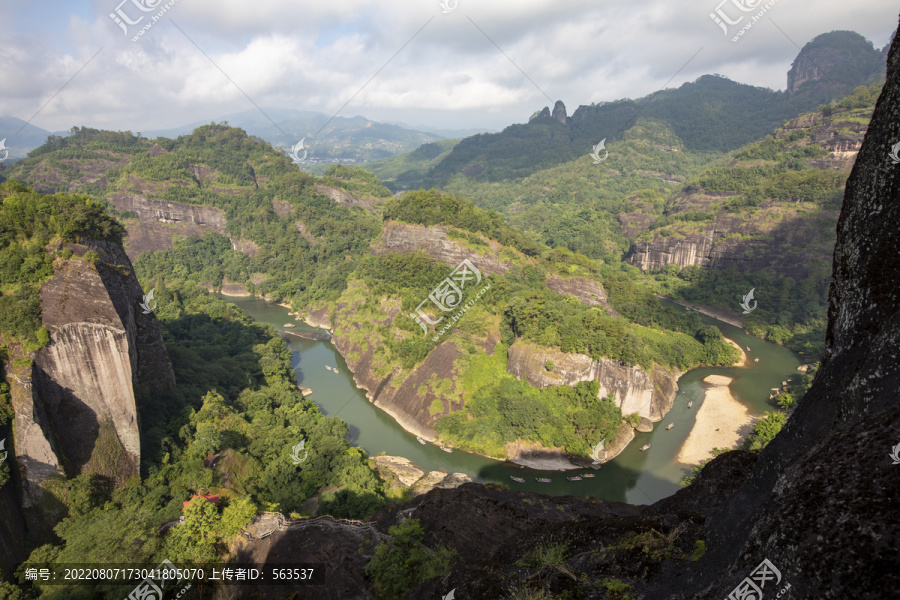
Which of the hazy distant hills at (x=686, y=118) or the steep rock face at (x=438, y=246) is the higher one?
the hazy distant hills at (x=686, y=118)

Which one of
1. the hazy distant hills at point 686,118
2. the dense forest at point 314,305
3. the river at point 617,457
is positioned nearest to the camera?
the dense forest at point 314,305

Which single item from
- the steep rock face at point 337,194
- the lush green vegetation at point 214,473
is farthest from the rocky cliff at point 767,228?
the lush green vegetation at point 214,473

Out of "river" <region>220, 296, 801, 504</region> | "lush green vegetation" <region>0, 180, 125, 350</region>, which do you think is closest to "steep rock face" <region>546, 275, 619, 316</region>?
"river" <region>220, 296, 801, 504</region>

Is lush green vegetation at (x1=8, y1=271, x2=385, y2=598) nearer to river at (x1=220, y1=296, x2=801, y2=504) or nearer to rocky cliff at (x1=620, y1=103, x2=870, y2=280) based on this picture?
river at (x1=220, y1=296, x2=801, y2=504)

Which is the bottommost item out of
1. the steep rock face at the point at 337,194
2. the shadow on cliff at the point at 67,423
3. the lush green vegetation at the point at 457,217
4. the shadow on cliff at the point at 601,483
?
the shadow on cliff at the point at 601,483

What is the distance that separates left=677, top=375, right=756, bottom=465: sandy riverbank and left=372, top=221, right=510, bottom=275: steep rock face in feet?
67.6

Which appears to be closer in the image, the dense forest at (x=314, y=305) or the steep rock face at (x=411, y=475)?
the dense forest at (x=314, y=305)

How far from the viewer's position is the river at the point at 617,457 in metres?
25.8

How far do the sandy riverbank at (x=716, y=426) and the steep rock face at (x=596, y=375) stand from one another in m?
2.85

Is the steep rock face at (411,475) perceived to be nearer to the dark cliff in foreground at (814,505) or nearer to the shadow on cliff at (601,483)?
the shadow on cliff at (601,483)

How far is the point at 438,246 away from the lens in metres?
43.5

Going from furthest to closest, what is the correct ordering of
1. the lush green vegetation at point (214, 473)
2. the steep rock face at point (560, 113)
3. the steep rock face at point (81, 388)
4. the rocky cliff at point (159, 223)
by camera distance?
the steep rock face at point (560, 113)
the rocky cliff at point (159, 223)
the steep rock face at point (81, 388)
the lush green vegetation at point (214, 473)

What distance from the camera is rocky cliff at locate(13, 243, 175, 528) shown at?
15664 millimetres

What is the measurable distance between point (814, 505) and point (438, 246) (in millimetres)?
40713
